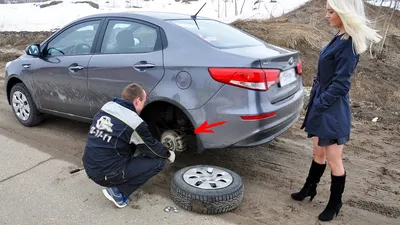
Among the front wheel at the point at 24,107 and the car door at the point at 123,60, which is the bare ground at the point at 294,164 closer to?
the front wheel at the point at 24,107

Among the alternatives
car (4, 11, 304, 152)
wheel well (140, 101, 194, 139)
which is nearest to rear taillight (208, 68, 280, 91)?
car (4, 11, 304, 152)

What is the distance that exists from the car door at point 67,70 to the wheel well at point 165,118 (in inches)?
36.4

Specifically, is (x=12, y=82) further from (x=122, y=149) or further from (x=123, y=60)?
(x=122, y=149)

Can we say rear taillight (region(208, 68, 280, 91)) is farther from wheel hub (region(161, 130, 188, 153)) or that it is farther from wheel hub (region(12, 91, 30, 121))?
wheel hub (region(12, 91, 30, 121))

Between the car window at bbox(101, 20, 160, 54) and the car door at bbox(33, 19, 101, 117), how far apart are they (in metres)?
0.25

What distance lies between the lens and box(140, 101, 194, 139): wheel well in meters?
4.08

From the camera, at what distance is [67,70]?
4.79m

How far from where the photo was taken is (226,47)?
3898 mm

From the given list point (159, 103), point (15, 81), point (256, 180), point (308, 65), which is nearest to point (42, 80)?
point (15, 81)

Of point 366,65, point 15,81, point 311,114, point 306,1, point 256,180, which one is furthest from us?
point 306,1

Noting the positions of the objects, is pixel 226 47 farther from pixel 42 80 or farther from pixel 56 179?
pixel 42 80

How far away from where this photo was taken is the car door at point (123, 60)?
4.01 meters

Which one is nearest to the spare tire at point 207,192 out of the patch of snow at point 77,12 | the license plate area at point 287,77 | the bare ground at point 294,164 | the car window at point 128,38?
the bare ground at point 294,164

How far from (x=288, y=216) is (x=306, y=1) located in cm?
1763
